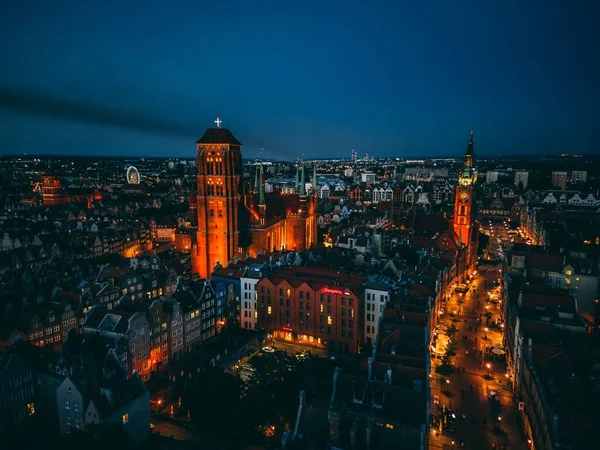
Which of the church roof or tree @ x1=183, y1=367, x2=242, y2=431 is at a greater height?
the church roof

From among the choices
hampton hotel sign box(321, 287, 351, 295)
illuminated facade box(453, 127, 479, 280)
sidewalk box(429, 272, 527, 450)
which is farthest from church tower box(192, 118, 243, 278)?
illuminated facade box(453, 127, 479, 280)

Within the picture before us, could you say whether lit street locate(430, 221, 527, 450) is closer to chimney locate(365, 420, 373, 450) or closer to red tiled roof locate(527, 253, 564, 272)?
red tiled roof locate(527, 253, 564, 272)

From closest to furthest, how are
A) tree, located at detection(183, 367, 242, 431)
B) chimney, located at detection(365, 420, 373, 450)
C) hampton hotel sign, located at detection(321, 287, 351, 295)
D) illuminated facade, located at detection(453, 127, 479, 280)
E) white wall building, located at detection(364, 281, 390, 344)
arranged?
chimney, located at detection(365, 420, 373, 450), tree, located at detection(183, 367, 242, 431), hampton hotel sign, located at detection(321, 287, 351, 295), white wall building, located at detection(364, 281, 390, 344), illuminated facade, located at detection(453, 127, 479, 280)

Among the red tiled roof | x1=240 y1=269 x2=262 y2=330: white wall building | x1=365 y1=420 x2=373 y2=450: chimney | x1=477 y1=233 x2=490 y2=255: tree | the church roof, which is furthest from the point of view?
x1=477 y1=233 x2=490 y2=255: tree

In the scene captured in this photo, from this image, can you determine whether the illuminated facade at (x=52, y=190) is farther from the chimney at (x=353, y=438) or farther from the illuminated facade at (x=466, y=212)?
the chimney at (x=353, y=438)

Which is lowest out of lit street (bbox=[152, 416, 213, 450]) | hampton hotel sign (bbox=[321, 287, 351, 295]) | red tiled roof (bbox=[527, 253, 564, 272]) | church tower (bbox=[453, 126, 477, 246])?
lit street (bbox=[152, 416, 213, 450])

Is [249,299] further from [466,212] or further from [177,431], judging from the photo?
[466,212]

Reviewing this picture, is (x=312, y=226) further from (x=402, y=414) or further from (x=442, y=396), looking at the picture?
(x=402, y=414)
